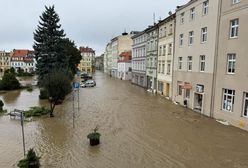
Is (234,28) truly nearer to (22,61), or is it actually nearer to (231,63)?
(231,63)

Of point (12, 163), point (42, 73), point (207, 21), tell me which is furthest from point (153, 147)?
point (42, 73)

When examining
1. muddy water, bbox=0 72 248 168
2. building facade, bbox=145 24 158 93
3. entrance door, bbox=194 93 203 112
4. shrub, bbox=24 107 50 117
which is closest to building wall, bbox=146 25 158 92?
building facade, bbox=145 24 158 93

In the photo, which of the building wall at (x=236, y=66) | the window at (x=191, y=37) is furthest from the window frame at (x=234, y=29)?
the window at (x=191, y=37)

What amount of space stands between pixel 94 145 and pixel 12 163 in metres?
4.04

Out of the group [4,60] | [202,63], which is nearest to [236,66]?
[202,63]

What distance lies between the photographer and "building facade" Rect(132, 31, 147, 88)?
41688 mm

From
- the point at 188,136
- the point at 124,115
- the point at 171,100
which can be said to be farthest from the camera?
the point at 171,100

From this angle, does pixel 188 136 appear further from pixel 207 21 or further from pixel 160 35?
pixel 160 35

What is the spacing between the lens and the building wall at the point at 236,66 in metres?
14.9

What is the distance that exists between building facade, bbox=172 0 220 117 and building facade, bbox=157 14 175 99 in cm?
190

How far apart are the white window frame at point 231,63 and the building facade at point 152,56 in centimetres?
1787

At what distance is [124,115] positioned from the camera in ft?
62.2

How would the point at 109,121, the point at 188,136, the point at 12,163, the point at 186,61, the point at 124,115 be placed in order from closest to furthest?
the point at 12,163, the point at 188,136, the point at 109,121, the point at 124,115, the point at 186,61

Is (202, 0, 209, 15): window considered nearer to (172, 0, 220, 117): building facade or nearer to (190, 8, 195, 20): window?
(172, 0, 220, 117): building facade
